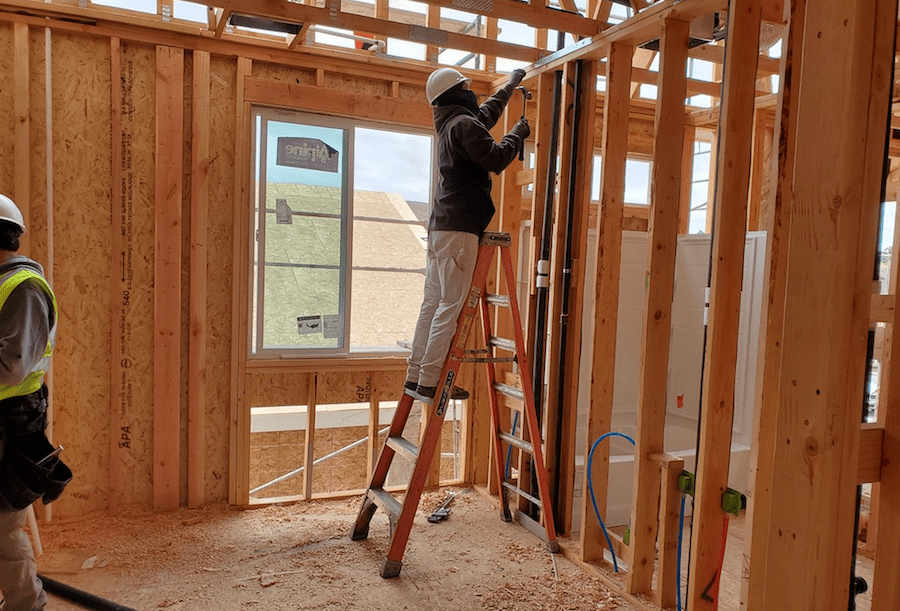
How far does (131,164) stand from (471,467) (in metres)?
2.79

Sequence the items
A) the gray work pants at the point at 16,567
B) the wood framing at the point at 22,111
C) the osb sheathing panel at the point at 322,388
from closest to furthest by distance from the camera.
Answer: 1. the gray work pants at the point at 16,567
2. the wood framing at the point at 22,111
3. the osb sheathing panel at the point at 322,388

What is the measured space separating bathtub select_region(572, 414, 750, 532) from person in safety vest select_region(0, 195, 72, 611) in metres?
2.38

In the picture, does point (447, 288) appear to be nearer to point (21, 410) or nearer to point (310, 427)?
point (310, 427)

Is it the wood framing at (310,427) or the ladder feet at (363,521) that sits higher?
the wood framing at (310,427)

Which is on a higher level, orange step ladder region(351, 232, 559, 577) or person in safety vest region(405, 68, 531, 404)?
person in safety vest region(405, 68, 531, 404)

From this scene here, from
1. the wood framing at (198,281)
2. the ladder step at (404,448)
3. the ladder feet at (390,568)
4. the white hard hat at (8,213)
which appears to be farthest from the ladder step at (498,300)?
the white hard hat at (8,213)

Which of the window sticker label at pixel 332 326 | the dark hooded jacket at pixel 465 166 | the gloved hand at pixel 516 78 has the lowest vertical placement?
the window sticker label at pixel 332 326

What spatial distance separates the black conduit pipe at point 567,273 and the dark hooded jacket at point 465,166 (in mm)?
539

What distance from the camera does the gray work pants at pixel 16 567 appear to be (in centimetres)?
225

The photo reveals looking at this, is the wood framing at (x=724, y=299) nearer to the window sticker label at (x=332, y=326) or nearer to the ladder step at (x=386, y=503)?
the ladder step at (x=386, y=503)

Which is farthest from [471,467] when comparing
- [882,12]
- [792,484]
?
[882,12]

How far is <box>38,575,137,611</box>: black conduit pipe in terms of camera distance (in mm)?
2705

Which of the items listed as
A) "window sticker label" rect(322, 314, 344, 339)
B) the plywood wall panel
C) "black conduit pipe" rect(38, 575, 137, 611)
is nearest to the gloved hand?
"window sticker label" rect(322, 314, 344, 339)

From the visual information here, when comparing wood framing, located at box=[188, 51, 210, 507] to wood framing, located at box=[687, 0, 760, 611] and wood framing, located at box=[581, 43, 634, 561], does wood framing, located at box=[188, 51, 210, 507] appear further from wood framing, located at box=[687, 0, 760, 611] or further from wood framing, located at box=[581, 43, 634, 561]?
wood framing, located at box=[687, 0, 760, 611]
